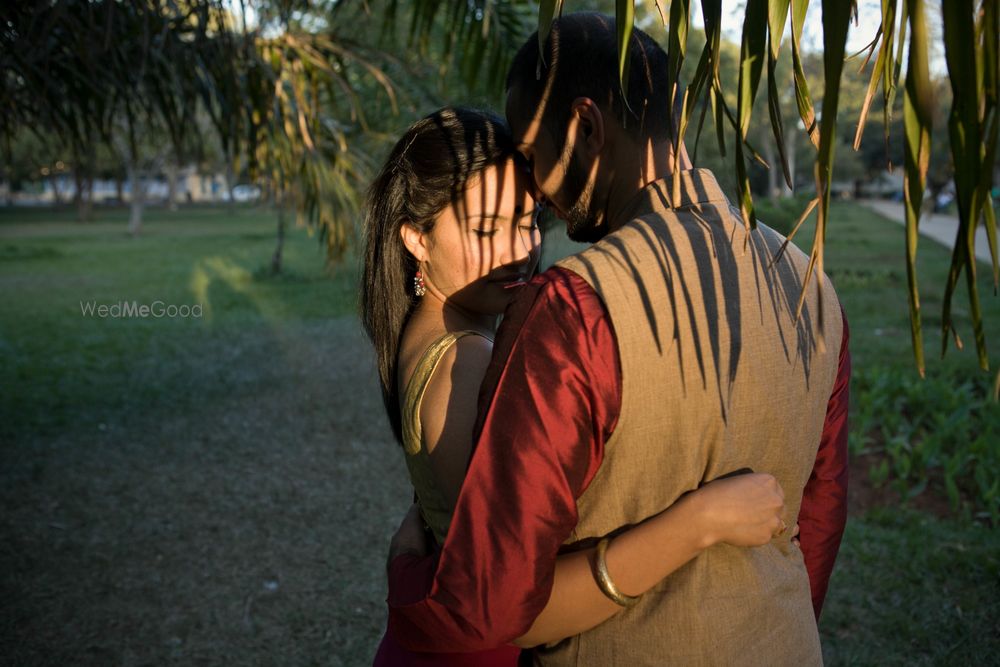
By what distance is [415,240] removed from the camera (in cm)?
176

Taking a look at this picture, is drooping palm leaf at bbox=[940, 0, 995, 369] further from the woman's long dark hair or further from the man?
the woman's long dark hair

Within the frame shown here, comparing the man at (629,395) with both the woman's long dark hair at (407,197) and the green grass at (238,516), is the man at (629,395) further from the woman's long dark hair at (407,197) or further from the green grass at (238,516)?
the green grass at (238,516)

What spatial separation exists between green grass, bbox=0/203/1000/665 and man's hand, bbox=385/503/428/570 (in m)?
2.45

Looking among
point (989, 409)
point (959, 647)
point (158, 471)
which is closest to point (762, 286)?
point (959, 647)

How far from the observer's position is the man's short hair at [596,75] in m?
1.34

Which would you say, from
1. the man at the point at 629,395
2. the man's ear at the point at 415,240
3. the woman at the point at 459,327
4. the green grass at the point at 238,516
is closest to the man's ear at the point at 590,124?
the man at the point at 629,395

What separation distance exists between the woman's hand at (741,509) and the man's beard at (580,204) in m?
0.47

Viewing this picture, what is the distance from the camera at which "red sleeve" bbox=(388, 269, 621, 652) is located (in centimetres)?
113

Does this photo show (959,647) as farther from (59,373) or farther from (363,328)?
(59,373)

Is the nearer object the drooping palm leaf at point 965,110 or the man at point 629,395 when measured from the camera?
the drooping palm leaf at point 965,110

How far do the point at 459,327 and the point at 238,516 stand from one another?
13.2 feet

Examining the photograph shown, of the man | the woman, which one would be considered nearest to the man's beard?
the man

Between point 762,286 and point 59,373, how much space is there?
9205 mm

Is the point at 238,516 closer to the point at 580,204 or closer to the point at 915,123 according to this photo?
the point at 580,204
